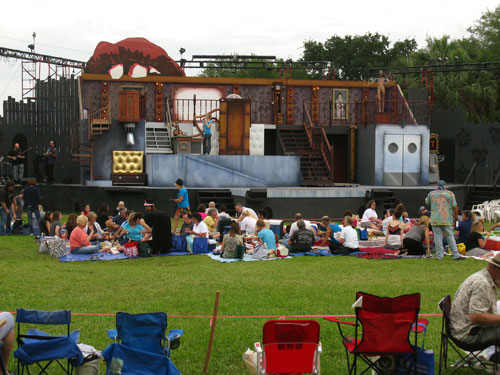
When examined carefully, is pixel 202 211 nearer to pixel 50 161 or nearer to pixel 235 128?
pixel 235 128

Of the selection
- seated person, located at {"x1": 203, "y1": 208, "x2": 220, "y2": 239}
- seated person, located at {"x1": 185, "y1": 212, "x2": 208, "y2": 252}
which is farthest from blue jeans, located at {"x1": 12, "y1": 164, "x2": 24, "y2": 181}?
seated person, located at {"x1": 185, "y1": 212, "x2": 208, "y2": 252}

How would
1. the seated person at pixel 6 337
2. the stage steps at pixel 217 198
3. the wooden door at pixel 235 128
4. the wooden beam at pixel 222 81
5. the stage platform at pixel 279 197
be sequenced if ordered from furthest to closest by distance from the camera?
the wooden beam at pixel 222 81, the wooden door at pixel 235 128, the stage steps at pixel 217 198, the stage platform at pixel 279 197, the seated person at pixel 6 337

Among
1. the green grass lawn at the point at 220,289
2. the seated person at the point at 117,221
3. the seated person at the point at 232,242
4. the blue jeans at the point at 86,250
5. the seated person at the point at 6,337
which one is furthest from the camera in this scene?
the seated person at the point at 117,221

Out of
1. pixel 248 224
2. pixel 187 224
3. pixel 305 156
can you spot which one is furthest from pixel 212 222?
pixel 305 156

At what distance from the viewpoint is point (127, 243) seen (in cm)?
1591

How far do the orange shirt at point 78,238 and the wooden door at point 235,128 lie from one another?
12.9 meters

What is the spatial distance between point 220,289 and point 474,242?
265 inches

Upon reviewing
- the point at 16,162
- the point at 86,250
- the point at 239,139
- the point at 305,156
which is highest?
the point at 239,139

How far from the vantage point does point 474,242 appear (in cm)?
1560

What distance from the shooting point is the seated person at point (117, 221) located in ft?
60.7

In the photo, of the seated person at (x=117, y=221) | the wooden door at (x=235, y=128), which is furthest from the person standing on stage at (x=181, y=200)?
the wooden door at (x=235, y=128)

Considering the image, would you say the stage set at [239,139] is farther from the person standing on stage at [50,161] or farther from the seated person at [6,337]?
the seated person at [6,337]

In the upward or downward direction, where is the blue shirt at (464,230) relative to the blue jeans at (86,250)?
upward

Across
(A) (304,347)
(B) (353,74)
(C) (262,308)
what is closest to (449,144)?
(C) (262,308)
